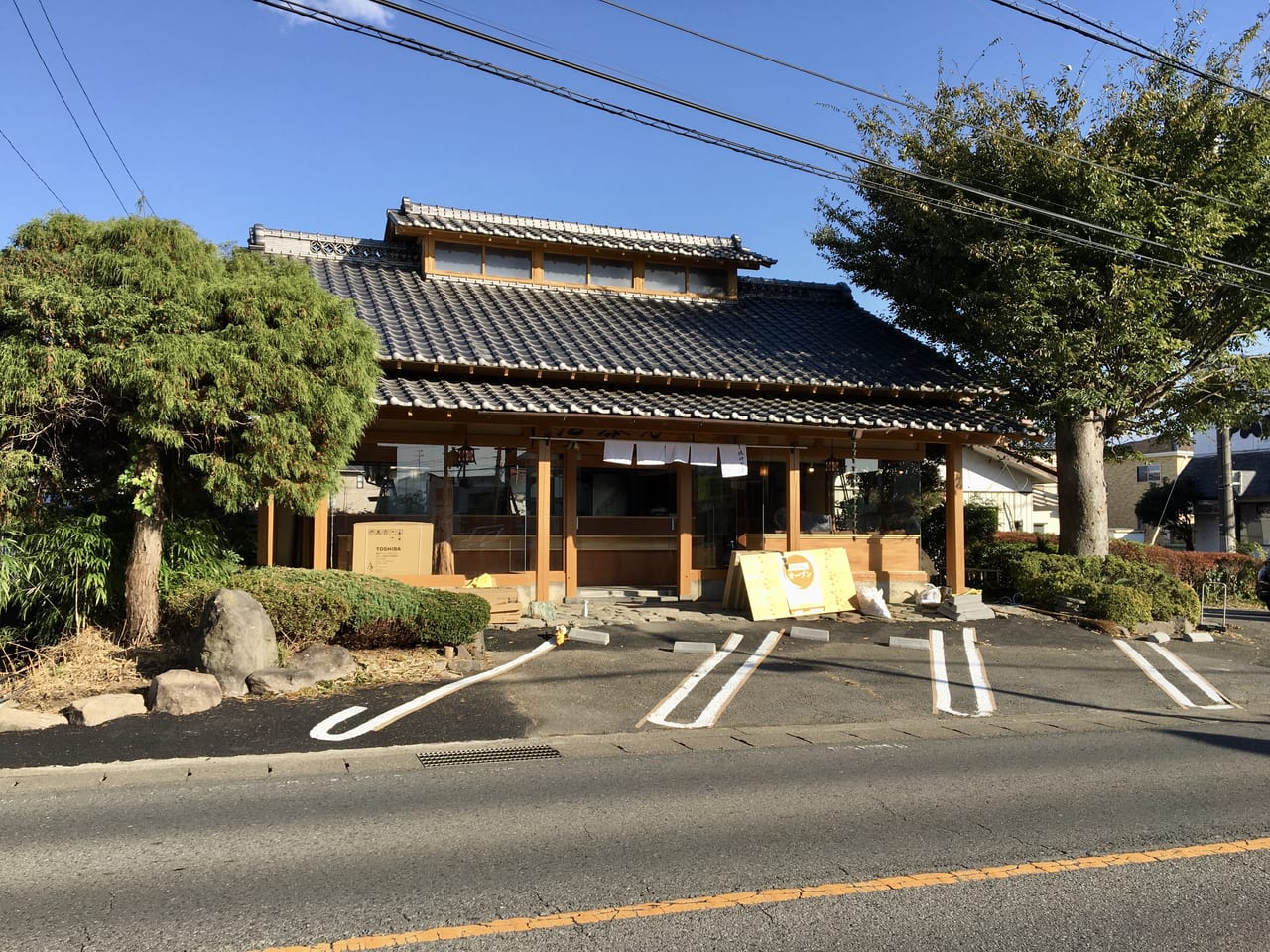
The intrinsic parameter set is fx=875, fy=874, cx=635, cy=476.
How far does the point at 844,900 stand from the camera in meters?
4.18

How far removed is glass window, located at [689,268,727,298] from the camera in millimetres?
18406

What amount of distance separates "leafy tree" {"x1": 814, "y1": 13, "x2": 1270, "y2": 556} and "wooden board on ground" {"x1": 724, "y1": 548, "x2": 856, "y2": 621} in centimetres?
440

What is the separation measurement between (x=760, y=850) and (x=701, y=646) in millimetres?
6261

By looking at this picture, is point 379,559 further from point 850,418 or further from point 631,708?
point 850,418

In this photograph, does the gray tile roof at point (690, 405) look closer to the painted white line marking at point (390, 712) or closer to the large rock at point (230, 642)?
the large rock at point (230, 642)

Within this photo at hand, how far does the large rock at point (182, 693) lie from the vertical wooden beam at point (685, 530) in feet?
26.5

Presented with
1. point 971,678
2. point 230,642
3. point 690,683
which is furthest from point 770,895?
point 971,678

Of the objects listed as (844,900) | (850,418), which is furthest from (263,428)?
(850,418)

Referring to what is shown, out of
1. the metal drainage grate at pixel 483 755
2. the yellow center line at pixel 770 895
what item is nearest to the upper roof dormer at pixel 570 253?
the metal drainage grate at pixel 483 755

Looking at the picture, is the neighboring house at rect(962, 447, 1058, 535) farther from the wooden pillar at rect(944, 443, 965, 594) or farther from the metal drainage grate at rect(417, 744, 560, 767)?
the metal drainage grate at rect(417, 744, 560, 767)

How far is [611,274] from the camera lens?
700 inches

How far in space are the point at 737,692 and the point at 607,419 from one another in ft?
16.6

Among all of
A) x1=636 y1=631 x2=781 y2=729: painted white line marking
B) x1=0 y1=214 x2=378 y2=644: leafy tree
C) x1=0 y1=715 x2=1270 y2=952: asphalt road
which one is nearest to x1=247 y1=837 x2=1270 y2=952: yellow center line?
x1=0 y1=715 x2=1270 y2=952: asphalt road

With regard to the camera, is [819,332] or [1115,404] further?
[819,332]
